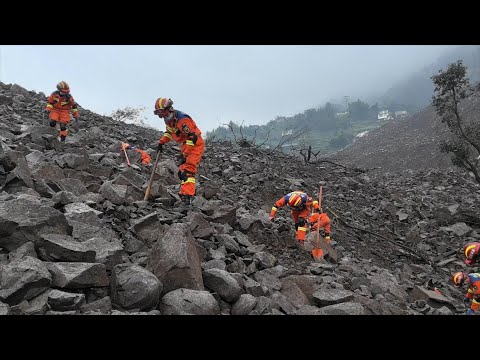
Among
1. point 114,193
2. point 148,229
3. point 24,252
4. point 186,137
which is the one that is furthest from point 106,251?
point 186,137

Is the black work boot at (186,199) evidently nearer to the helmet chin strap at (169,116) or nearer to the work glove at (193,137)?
the work glove at (193,137)

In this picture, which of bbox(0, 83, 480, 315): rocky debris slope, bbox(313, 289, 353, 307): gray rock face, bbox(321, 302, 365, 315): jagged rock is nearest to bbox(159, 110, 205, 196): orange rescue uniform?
bbox(0, 83, 480, 315): rocky debris slope

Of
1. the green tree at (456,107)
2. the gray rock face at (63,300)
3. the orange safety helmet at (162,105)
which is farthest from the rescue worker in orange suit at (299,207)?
the green tree at (456,107)

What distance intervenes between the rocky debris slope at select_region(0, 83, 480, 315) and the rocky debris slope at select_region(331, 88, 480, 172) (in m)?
14.7

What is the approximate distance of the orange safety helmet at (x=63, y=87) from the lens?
8.66 meters

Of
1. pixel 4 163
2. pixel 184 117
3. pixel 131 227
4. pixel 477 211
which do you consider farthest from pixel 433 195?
pixel 4 163

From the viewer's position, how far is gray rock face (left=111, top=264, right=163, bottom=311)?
9.42 ft

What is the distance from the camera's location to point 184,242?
3637 millimetres

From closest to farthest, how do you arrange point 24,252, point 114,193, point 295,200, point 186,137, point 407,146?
1. point 24,252
2. point 114,193
3. point 186,137
4. point 295,200
5. point 407,146

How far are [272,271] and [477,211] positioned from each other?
35.7 ft

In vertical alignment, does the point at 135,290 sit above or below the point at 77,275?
below

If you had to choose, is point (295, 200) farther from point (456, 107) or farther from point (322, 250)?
point (456, 107)

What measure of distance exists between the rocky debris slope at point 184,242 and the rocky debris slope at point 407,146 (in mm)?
14657

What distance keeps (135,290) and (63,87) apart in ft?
25.1
